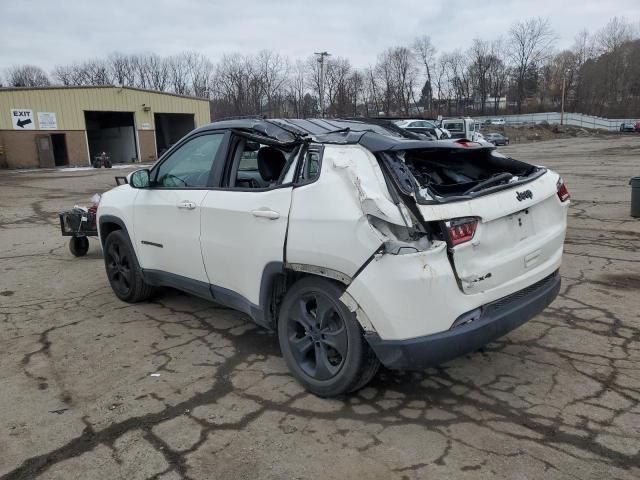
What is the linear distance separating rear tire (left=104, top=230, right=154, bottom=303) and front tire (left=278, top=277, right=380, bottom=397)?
2.18m

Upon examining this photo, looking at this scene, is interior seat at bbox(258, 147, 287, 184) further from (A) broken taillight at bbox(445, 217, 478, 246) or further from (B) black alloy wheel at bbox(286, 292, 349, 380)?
(A) broken taillight at bbox(445, 217, 478, 246)

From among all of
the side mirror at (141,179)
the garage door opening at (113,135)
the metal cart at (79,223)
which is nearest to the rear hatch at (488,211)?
the side mirror at (141,179)

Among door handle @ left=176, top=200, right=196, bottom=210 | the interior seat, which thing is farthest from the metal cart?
the interior seat

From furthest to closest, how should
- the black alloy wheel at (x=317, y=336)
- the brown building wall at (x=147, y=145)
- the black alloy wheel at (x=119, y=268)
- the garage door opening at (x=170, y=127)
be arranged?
the garage door opening at (x=170, y=127) → the brown building wall at (x=147, y=145) → the black alloy wheel at (x=119, y=268) → the black alloy wheel at (x=317, y=336)

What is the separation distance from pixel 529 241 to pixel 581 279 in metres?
2.89

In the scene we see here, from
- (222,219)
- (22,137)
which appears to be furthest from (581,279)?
(22,137)

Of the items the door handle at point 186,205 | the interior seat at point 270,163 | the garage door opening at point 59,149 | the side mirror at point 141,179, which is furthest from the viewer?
the garage door opening at point 59,149

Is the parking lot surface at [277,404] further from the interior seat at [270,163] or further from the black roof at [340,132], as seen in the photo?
the black roof at [340,132]

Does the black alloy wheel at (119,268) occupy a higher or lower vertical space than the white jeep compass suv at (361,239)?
lower

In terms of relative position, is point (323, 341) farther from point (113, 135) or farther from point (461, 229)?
point (113, 135)

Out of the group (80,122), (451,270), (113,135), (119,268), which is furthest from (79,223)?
(113,135)

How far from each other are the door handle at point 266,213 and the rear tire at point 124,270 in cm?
202

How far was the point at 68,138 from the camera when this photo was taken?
34094 millimetres

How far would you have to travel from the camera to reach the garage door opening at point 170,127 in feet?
141
